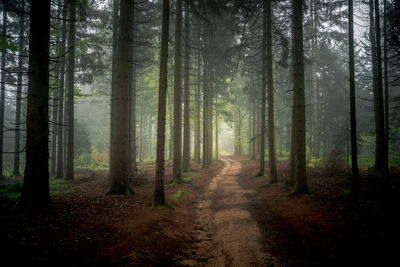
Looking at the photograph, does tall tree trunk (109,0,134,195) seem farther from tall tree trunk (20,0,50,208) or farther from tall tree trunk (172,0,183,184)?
tall tree trunk (172,0,183,184)

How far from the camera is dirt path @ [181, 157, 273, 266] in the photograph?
448cm

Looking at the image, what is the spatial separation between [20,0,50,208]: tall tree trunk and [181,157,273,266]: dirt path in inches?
197

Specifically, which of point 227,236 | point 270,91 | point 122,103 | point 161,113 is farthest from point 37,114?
point 270,91

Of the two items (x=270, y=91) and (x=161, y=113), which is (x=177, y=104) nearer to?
(x=161, y=113)

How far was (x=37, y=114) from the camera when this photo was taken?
5.71 meters

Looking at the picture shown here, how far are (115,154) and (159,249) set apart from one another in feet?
18.6

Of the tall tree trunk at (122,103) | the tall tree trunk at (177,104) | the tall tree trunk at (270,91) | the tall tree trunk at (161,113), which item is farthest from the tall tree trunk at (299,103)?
the tall tree trunk at (122,103)

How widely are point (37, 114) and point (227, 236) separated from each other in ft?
22.8

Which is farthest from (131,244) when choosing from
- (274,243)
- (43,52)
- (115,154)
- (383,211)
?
(383,211)

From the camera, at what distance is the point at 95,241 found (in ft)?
14.9

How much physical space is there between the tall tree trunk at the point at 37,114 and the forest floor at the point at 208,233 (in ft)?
1.88

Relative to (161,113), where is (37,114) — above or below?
below

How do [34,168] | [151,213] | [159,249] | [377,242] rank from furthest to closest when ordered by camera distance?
[151,213], [34,168], [159,249], [377,242]

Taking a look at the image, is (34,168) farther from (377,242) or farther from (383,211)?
(383,211)
